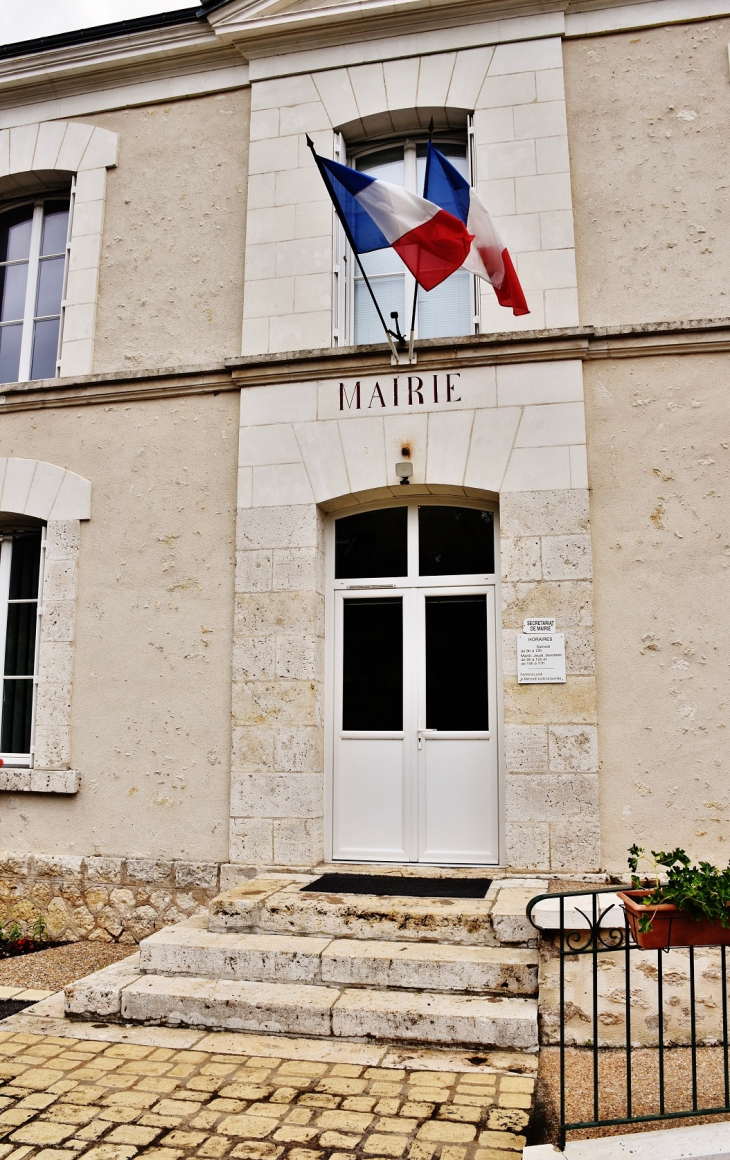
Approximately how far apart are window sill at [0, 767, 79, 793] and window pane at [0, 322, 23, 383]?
2.95 m

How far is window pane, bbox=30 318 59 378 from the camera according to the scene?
6.63 m

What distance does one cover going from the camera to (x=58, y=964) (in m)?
5.23

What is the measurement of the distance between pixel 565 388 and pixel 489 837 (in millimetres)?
2780

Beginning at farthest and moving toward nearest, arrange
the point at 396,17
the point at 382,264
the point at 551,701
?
the point at 382,264 → the point at 396,17 → the point at 551,701

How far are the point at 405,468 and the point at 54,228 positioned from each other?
365 centimetres

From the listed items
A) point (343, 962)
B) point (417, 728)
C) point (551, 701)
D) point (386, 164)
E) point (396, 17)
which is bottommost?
point (343, 962)

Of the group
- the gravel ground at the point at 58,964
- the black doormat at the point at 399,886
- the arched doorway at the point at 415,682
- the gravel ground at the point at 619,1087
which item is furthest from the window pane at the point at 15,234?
the gravel ground at the point at 619,1087

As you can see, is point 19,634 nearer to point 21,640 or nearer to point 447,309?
point 21,640

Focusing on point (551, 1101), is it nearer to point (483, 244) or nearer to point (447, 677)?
point (447, 677)

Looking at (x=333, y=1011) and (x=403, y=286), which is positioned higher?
(x=403, y=286)

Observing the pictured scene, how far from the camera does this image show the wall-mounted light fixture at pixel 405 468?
5.46m

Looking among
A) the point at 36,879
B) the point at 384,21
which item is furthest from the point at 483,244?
the point at 36,879

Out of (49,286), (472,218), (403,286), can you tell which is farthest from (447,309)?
(49,286)

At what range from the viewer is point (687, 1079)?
3.50 metres
